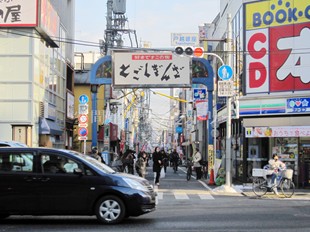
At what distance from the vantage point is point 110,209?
11234mm

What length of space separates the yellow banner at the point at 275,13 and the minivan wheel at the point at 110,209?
603 inches

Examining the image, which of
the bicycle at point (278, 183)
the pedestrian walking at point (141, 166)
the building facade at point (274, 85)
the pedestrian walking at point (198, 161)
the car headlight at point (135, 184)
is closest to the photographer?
the car headlight at point (135, 184)

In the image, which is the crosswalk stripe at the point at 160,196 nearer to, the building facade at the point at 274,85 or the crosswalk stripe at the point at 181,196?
the crosswalk stripe at the point at 181,196

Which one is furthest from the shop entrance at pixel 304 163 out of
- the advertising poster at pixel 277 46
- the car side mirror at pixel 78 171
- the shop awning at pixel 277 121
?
the car side mirror at pixel 78 171

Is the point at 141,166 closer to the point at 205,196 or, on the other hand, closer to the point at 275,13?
the point at 205,196

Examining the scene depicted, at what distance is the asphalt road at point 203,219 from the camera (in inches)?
429

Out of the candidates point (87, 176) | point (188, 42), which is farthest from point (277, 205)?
point (188, 42)

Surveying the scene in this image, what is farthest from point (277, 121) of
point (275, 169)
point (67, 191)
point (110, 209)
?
point (67, 191)

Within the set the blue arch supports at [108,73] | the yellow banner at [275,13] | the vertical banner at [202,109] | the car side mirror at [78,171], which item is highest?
the yellow banner at [275,13]

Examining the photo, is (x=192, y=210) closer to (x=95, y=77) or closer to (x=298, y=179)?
(x=298, y=179)

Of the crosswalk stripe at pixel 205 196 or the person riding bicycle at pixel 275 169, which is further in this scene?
the person riding bicycle at pixel 275 169

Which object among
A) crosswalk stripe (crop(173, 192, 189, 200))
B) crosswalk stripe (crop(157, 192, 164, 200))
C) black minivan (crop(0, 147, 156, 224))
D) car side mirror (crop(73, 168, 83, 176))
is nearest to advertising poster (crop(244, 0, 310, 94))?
crosswalk stripe (crop(173, 192, 189, 200))

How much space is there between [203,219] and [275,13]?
1452 centimetres

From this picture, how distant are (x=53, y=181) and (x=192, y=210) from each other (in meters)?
4.68
